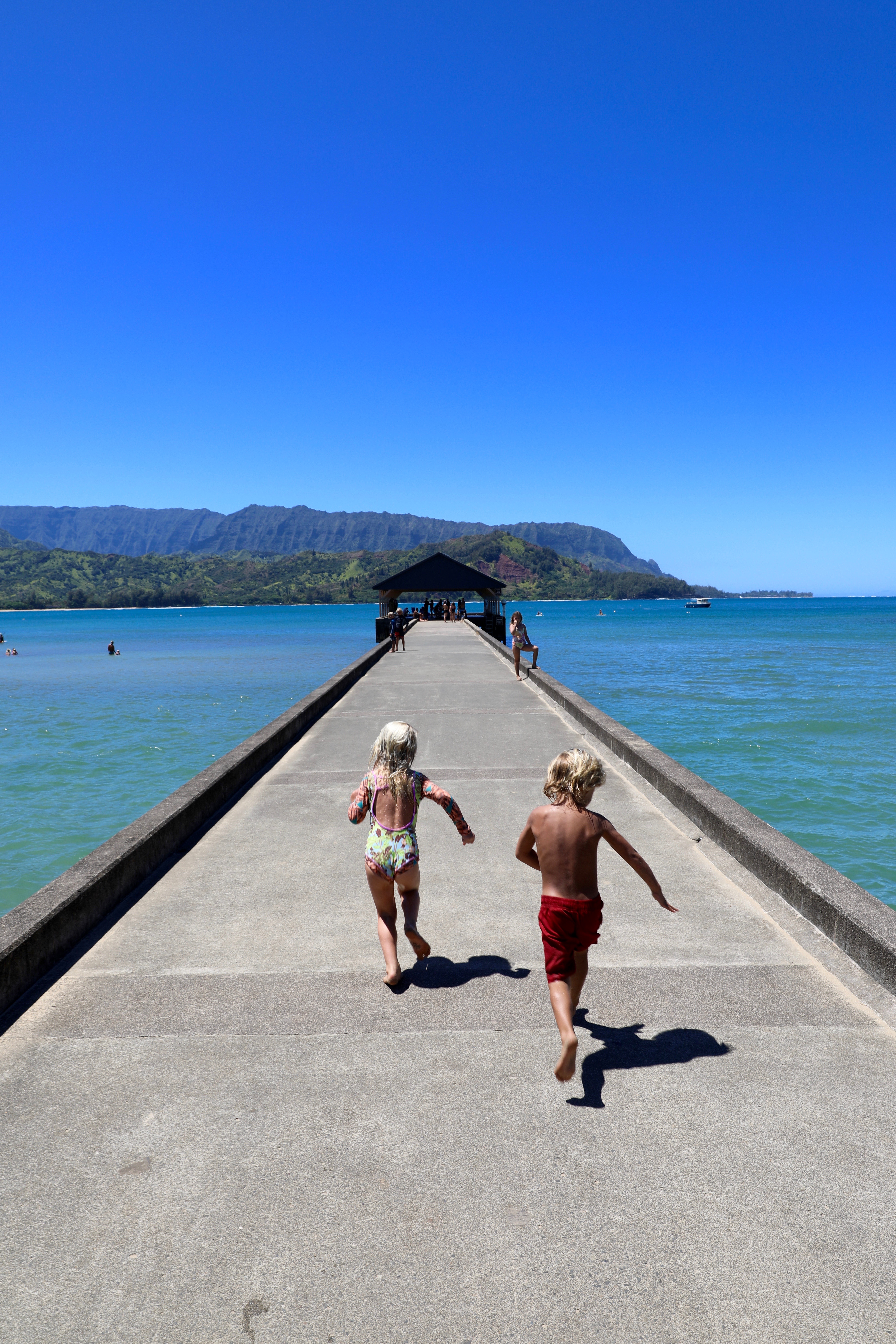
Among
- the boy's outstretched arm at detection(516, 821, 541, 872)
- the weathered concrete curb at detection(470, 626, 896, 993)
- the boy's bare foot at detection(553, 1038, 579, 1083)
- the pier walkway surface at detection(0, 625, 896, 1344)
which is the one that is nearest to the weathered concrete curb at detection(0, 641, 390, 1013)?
the pier walkway surface at detection(0, 625, 896, 1344)

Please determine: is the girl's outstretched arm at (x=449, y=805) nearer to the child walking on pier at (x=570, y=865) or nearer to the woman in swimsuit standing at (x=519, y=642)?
the child walking on pier at (x=570, y=865)

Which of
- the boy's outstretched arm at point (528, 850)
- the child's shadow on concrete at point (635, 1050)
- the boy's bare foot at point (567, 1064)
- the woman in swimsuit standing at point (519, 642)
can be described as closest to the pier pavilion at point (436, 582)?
the woman in swimsuit standing at point (519, 642)

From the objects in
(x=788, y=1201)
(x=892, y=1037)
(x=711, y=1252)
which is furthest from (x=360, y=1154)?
(x=892, y=1037)

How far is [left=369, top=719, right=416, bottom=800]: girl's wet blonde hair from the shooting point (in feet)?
14.5

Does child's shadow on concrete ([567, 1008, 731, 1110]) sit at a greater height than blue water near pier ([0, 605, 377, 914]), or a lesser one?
greater

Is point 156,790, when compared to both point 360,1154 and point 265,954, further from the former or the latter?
point 360,1154

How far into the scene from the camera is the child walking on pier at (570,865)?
3627 mm

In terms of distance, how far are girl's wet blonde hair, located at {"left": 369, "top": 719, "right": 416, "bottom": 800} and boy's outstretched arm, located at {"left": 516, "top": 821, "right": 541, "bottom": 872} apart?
768mm

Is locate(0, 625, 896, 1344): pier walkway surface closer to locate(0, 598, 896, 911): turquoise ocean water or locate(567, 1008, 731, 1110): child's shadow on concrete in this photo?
locate(567, 1008, 731, 1110): child's shadow on concrete

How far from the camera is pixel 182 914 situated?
5.49m

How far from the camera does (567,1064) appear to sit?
3.27 metres

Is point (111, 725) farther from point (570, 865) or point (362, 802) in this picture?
point (570, 865)

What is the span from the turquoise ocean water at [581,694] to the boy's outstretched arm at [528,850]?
7.41m

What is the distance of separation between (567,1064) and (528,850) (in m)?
0.90
